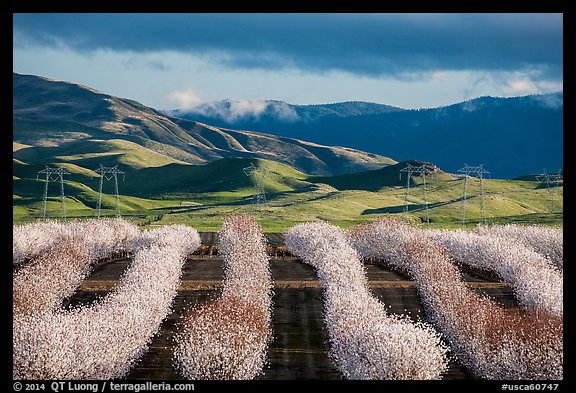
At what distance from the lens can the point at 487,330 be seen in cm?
6025

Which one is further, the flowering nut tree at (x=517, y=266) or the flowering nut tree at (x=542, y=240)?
the flowering nut tree at (x=542, y=240)

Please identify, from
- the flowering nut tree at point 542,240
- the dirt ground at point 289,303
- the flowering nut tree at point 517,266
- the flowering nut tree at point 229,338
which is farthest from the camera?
the flowering nut tree at point 542,240

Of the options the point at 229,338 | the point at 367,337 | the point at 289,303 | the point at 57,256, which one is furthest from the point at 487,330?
the point at 57,256

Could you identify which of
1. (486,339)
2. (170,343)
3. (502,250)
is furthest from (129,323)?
(502,250)

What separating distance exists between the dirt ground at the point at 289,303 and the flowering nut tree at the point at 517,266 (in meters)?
2.84

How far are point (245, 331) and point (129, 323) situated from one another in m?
12.9

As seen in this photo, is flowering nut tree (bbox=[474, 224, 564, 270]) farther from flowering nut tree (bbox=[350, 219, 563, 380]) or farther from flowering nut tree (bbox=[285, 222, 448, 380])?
flowering nut tree (bbox=[285, 222, 448, 380])

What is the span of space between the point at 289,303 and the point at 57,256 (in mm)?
37320

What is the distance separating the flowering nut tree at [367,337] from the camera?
1959 inches

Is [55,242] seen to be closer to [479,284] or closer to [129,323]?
[129,323]

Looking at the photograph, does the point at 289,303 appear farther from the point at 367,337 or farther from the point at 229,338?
the point at 367,337

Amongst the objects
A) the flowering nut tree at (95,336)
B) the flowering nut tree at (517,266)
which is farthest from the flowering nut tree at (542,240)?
the flowering nut tree at (95,336)

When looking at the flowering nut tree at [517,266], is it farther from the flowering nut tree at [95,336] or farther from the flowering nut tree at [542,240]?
the flowering nut tree at [95,336]

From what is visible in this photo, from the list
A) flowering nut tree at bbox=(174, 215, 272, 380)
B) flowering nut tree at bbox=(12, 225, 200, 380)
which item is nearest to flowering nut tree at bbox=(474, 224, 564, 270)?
flowering nut tree at bbox=(174, 215, 272, 380)
